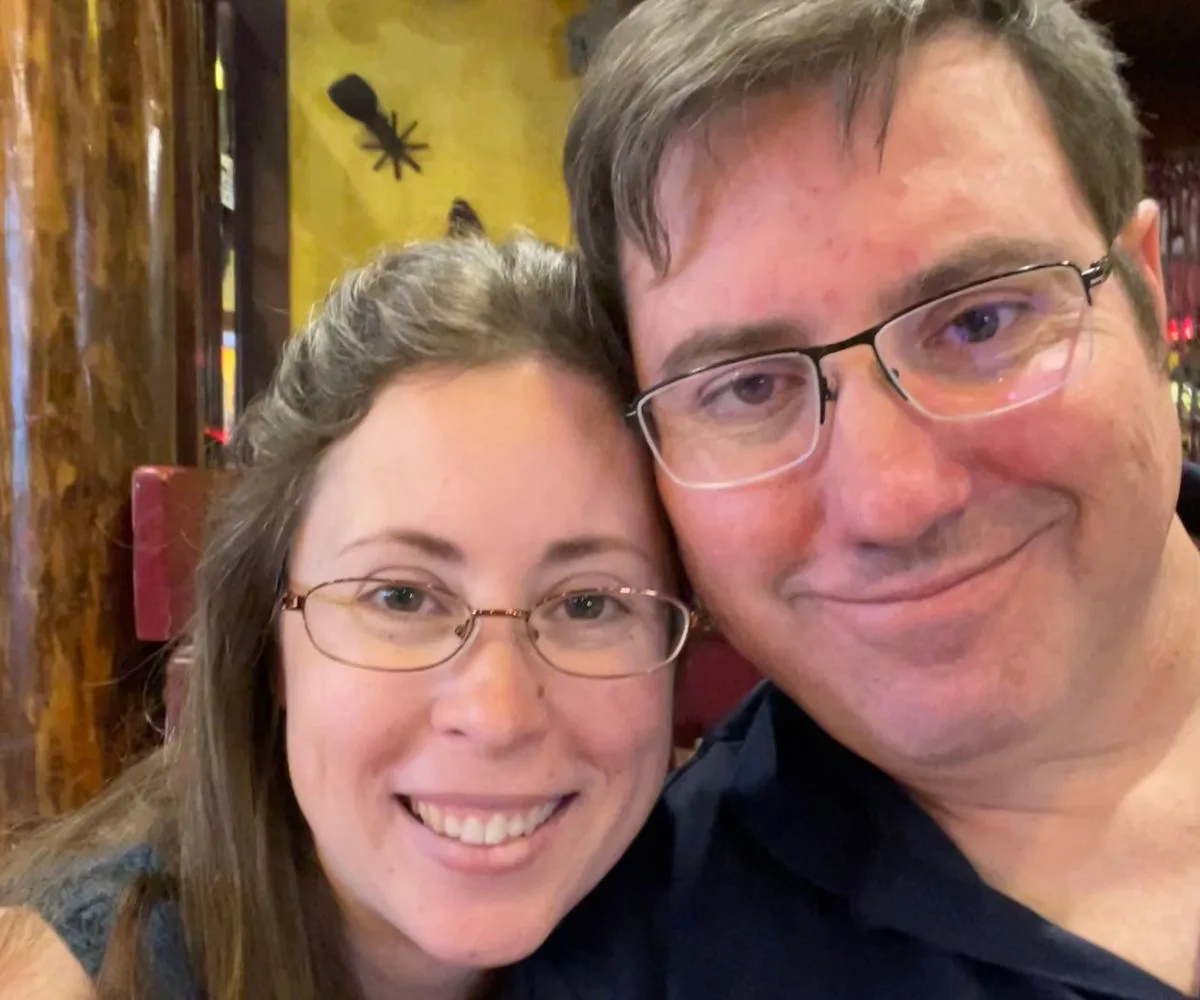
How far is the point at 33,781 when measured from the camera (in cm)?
209

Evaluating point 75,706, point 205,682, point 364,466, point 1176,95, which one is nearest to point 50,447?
point 75,706

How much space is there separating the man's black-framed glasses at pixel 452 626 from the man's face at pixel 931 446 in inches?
5.0

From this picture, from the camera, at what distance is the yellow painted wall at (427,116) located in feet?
12.6

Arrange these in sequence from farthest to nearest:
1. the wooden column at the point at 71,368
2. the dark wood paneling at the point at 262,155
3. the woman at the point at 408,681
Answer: the dark wood paneling at the point at 262,155, the wooden column at the point at 71,368, the woman at the point at 408,681

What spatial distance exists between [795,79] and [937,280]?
0.71 feet

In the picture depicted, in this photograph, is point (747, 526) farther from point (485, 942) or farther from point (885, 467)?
point (485, 942)

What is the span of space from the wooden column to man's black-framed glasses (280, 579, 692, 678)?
1.20 m

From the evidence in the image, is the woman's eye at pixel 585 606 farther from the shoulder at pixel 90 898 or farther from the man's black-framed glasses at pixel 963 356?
the shoulder at pixel 90 898

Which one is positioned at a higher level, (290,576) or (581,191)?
(581,191)

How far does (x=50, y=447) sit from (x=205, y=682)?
1.09 metres

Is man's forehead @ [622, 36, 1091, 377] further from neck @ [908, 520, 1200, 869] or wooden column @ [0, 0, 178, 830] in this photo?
wooden column @ [0, 0, 178, 830]

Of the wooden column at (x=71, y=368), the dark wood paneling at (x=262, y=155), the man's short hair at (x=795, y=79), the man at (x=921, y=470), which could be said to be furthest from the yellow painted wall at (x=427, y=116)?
the man at (x=921, y=470)

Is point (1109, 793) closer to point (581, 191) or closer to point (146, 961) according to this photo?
point (581, 191)

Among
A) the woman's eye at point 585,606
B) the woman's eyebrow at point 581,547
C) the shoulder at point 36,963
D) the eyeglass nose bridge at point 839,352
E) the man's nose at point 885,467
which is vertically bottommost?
the shoulder at point 36,963
